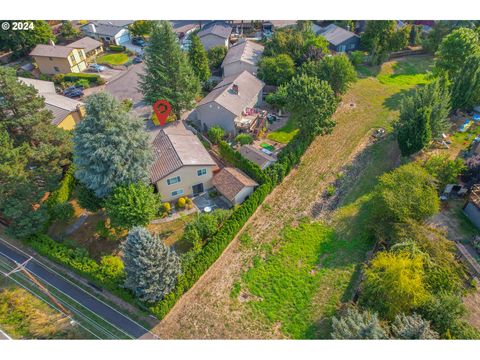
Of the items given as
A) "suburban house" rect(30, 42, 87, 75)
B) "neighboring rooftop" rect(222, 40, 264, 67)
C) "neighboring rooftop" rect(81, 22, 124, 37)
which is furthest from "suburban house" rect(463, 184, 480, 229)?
"neighboring rooftop" rect(81, 22, 124, 37)

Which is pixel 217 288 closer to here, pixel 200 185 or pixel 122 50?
pixel 200 185

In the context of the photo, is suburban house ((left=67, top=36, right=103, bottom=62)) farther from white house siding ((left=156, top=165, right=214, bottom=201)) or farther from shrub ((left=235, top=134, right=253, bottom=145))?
white house siding ((left=156, top=165, right=214, bottom=201))

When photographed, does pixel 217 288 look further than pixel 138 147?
No

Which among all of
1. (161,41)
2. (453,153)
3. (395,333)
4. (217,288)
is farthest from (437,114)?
(161,41)

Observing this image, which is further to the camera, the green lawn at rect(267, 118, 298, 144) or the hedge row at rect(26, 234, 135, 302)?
the green lawn at rect(267, 118, 298, 144)

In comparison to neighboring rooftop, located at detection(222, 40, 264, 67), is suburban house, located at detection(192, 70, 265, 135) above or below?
below

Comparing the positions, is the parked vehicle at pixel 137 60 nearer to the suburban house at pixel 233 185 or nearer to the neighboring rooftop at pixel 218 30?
the neighboring rooftop at pixel 218 30
